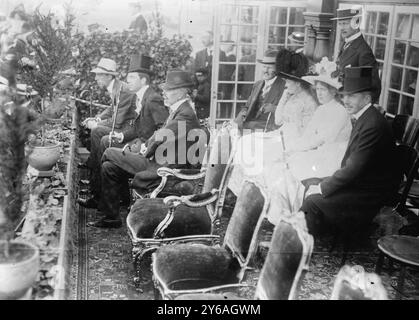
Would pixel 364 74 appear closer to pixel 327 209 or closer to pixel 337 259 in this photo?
pixel 327 209

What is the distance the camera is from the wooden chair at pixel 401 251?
12.5 ft

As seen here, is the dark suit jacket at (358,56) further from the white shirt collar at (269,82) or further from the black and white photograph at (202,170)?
the white shirt collar at (269,82)

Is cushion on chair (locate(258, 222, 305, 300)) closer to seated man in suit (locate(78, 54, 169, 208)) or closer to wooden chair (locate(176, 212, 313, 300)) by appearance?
wooden chair (locate(176, 212, 313, 300))

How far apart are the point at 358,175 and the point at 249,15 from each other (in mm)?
3771

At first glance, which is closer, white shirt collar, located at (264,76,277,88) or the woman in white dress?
the woman in white dress

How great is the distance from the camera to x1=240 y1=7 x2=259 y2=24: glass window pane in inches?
306

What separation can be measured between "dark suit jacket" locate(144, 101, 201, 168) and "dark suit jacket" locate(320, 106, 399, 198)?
1202mm

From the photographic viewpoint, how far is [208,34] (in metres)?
7.94

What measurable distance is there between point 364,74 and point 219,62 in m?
3.36

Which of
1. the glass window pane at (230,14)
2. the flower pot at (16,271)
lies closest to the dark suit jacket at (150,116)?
the glass window pane at (230,14)

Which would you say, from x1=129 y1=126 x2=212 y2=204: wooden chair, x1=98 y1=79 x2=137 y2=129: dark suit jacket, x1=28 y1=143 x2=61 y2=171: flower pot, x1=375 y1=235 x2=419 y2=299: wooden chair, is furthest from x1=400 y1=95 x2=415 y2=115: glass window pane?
x1=28 y1=143 x2=61 y2=171: flower pot

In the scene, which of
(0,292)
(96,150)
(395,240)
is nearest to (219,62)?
(96,150)

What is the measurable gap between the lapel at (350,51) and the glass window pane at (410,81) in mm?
558
